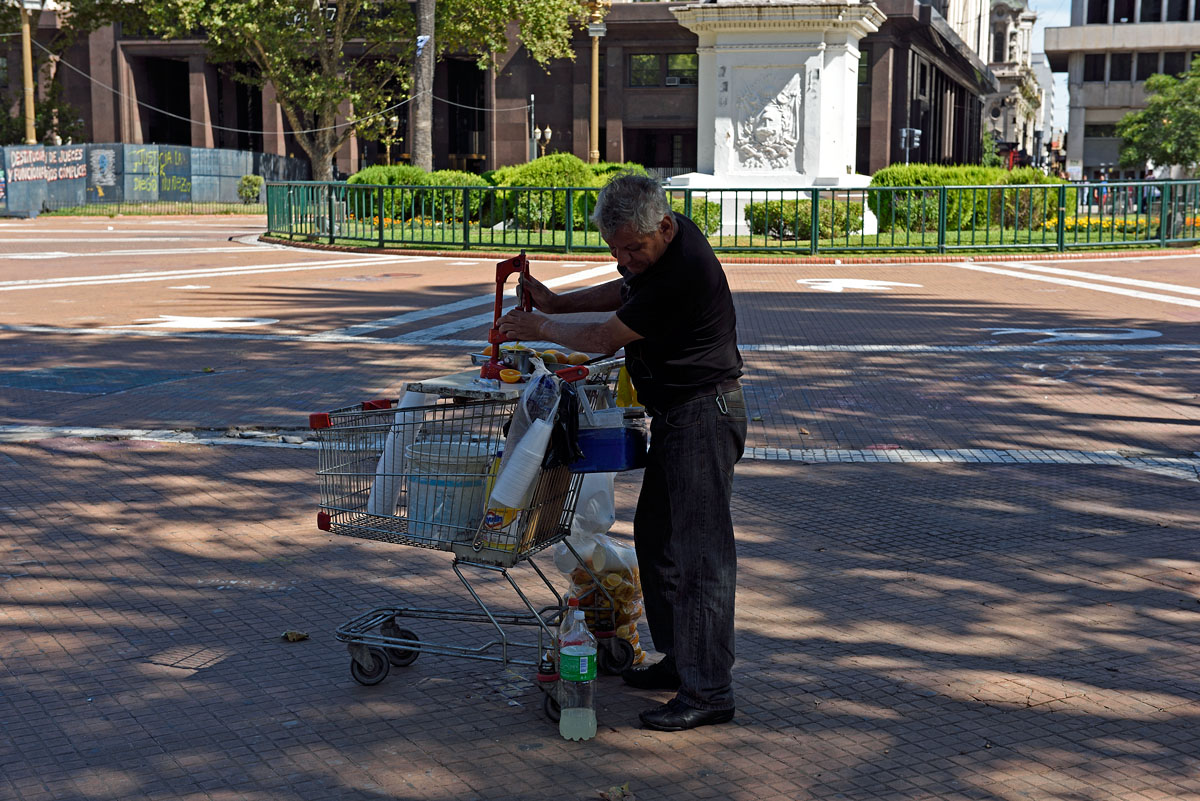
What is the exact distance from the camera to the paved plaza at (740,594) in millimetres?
3965

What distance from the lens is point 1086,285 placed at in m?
18.6

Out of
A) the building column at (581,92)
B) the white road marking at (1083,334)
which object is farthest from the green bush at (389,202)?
the building column at (581,92)

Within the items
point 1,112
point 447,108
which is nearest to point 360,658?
point 1,112

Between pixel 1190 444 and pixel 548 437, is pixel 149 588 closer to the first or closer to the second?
pixel 548 437

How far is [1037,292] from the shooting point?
696 inches

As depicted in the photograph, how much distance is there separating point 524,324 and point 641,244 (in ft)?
1.48

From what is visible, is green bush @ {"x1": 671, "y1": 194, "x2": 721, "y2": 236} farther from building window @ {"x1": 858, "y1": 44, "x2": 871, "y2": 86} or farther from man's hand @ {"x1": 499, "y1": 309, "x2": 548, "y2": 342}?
building window @ {"x1": 858, "y1": 44, "x2": 871, "y2": 86}

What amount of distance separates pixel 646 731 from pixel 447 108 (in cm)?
6740

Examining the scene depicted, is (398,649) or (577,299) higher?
(577,299)

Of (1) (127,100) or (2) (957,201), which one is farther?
(1) (127,100)

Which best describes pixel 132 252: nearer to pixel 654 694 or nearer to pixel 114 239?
pixel 114 239

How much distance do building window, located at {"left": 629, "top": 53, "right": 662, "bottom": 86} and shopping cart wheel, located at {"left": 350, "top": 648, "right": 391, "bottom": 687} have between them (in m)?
57.9

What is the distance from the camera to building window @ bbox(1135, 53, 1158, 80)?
317 feet

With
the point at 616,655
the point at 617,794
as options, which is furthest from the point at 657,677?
the point at 617,794
